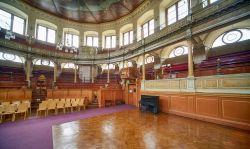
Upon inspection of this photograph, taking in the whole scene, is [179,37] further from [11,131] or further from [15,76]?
[15,76]

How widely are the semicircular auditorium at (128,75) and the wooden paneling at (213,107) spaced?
0.13 feet

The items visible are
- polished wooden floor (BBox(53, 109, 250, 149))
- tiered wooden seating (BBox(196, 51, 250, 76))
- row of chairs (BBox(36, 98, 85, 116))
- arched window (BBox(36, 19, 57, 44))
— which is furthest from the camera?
arched window (BBox(36, 19, 57, 44))

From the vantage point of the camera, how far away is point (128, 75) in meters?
10.5

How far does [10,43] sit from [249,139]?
17.3m

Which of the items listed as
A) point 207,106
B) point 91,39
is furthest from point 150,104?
point 91,39

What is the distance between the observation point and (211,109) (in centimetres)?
573

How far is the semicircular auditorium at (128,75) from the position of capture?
4309mm

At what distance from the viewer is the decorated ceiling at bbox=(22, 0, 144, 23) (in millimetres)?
12717

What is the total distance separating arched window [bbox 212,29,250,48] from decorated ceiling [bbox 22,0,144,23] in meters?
8.30

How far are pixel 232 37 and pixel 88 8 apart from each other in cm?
1348

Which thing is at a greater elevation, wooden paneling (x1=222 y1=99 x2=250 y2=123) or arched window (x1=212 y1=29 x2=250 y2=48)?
arched window (x1=212 y1=29 x2=250 y2=48)

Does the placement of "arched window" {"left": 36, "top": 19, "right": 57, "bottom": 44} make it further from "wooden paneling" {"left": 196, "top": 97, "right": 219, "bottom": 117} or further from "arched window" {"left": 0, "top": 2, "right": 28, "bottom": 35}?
"wooden paneling" {"left": 196, "top": 97, "right": 219, "bottom": 117}

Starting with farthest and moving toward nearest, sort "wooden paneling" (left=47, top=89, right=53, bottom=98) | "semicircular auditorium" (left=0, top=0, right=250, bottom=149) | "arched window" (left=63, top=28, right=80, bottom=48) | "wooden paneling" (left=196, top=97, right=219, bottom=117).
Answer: "arched window" (left=63, top=28, right=80, bottom=48) < "wooden paneling" (left=47, top=89, right=53, bottom=98) < "wooden paneling" (left=196, top=97, right=219, bottom=117) < "semicircular auditorium" (left=0, top=0, right=250, bottom=149)

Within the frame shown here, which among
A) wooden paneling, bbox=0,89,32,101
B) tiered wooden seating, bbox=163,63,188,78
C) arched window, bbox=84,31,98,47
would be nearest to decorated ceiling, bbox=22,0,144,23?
arched window, bbox=84,31,98,47
